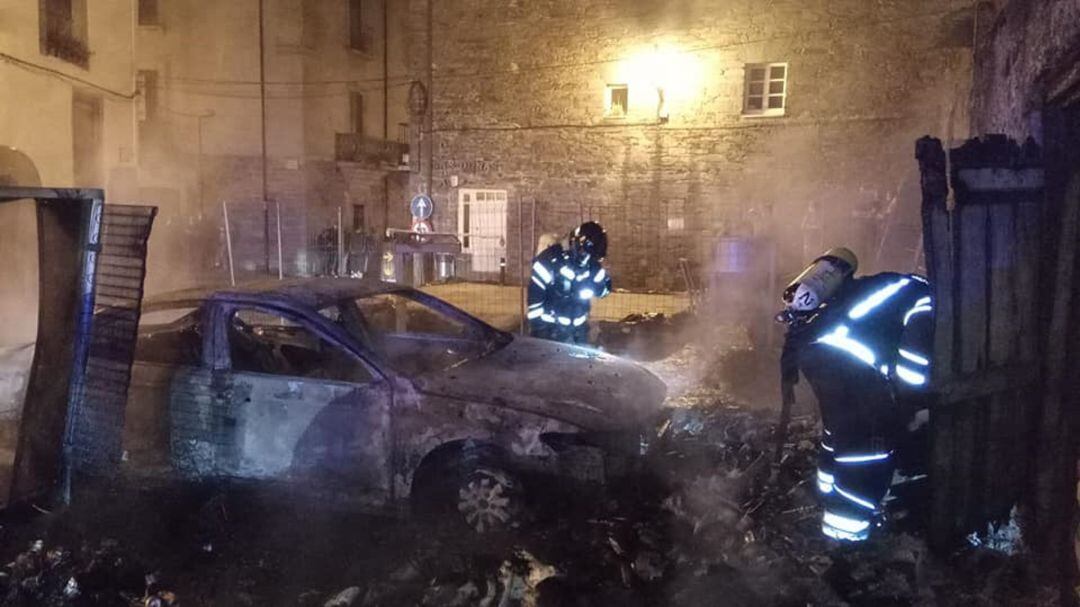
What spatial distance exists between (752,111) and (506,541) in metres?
16.6

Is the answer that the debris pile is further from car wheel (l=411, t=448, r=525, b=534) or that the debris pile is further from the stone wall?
car wheel (l=411, t=448, r=525, b=534)

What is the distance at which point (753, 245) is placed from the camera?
39.1ft

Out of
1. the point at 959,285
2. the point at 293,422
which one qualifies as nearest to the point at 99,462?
the point at 293,422

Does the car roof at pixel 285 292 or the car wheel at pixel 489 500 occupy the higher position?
the car roof at pixel 285 292

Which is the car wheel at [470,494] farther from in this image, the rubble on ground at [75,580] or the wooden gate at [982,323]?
the wooden gate at [982,323]

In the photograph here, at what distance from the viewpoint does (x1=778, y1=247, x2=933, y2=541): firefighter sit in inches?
149

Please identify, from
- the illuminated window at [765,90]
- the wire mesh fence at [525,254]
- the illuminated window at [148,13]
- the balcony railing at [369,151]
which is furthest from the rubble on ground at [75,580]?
the illuminated window at [148,13]

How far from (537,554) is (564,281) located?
3.43 metres

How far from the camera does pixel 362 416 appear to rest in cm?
490

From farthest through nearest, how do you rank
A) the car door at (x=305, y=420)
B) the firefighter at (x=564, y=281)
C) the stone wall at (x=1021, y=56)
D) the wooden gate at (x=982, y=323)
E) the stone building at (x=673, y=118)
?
the stone building at (x=673, y=118)
the firefighter at (x=564, y=281)
the car door at (x=305, y=420)
the stone wall at (x=1021, y=56)
the wooden gate at (x=982, y=323)

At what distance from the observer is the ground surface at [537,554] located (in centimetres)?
414

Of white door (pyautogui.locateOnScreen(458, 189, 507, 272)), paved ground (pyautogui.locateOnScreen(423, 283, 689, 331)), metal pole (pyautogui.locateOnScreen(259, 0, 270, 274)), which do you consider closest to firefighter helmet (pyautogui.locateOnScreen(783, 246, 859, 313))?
paved ground (pyautogui.locateOnScreen(423, 283, 689, 331))

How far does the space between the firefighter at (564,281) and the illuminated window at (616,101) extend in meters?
13.1

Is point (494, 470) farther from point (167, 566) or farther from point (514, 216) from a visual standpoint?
point (514, 216)
